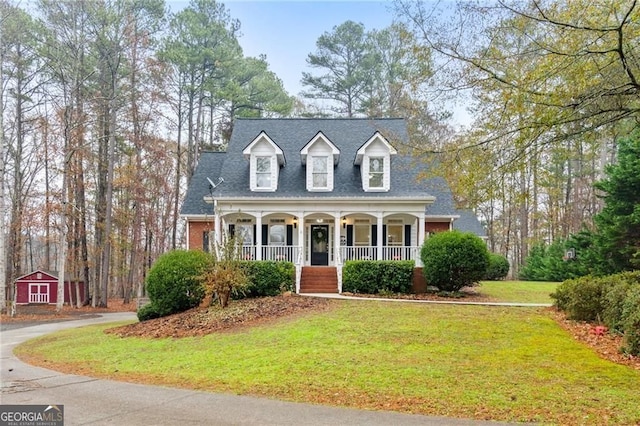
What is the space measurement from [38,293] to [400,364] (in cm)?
2255

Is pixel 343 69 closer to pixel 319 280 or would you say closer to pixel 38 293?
pixel 319 280

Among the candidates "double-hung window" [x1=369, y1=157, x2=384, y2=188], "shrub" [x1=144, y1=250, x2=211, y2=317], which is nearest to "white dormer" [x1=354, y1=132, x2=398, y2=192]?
"double-hung window" [x1=369, y1=157, x2=384, y2=188]

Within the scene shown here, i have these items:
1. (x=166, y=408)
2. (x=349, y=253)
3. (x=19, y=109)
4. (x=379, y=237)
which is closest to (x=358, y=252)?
(x=349, y=253)

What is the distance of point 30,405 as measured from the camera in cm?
579

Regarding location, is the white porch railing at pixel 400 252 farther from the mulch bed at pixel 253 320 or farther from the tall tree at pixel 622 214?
the tall tree at pixel 622 214

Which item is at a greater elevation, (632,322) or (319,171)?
(319,171)

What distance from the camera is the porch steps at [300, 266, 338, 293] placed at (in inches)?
678

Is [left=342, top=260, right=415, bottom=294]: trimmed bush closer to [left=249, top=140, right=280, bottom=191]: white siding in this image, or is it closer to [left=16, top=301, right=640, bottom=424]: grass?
[left=16, top=301, right=640, bottom=424]: grass

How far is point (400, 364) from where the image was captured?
7.45 m

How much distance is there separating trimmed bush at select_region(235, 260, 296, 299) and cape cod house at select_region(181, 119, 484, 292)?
5.06 feet

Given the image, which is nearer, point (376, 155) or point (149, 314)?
point (149, 314)

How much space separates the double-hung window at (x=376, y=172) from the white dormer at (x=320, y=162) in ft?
5.27

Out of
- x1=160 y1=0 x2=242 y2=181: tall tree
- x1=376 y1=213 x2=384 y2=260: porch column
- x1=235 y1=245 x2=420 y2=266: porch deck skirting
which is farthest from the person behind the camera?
x1=160 y1=0 x2=242 y2=181: tall tree

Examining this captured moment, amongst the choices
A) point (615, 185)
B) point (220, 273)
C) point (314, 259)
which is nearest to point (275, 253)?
point (314, 259)
